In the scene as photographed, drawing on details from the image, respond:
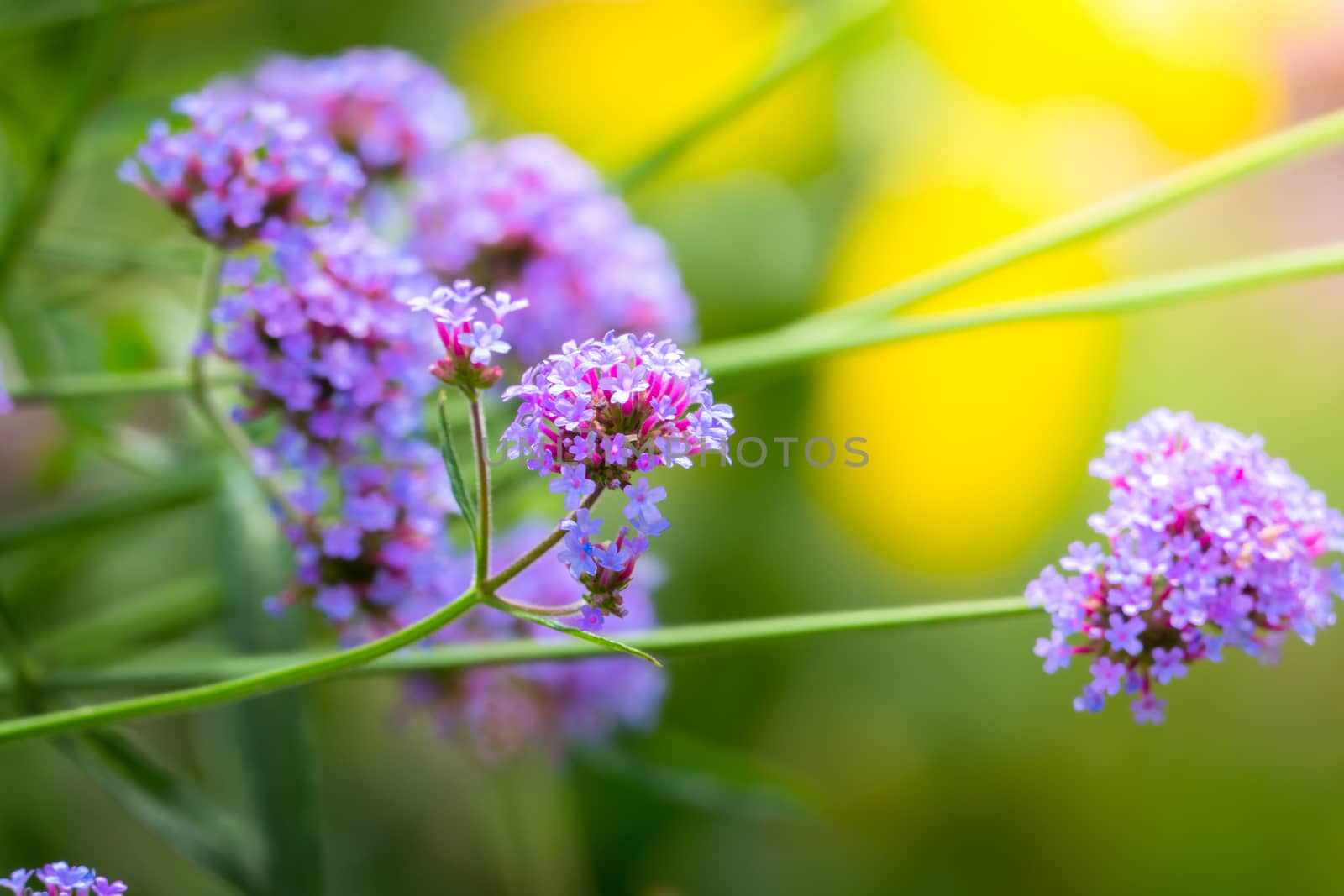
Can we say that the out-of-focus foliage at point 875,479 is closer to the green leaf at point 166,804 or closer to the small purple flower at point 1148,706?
the green leaf at point 166,804

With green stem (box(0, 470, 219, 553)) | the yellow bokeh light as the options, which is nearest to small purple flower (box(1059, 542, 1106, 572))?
green stem (box(0, 470, 219, 553))

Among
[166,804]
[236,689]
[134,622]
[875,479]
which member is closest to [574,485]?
[236,689]

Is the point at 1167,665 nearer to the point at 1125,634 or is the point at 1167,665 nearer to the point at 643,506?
the point at 1125,634

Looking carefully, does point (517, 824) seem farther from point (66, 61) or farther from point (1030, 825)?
point (66, 61)

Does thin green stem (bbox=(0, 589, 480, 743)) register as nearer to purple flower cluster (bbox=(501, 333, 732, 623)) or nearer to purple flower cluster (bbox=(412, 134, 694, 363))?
purple flower cluster (bbox=(501, 333, 732, 623))

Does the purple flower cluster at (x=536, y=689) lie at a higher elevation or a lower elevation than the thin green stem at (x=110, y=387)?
lower

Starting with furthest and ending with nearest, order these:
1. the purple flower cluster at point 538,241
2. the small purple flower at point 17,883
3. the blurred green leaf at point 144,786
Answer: the purple flower cluster at point 538,241
the blurred green leaf at point 144,786
the small purple flower at point 17,883

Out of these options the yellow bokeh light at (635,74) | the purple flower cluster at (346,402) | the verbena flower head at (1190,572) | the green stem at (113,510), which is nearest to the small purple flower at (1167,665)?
the verbena flower head at (1190,572)
